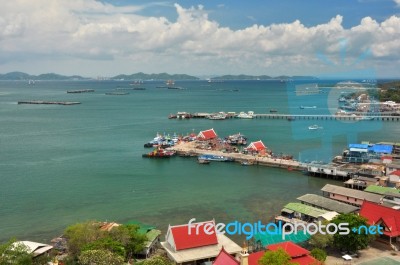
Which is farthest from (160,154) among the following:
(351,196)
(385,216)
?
(385,216)

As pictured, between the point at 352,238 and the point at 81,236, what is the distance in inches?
537

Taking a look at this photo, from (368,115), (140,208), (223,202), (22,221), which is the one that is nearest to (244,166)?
(223,202)

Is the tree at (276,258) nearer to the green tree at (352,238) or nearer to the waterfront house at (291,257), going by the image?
the waterfront house at (291,257)

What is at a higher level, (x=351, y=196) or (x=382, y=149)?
(x=382, y=149)

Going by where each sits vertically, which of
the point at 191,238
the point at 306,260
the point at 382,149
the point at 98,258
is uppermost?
the point at 382,149

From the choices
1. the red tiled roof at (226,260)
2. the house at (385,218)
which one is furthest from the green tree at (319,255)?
the house at (385,218)

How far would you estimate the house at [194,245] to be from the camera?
1930cm

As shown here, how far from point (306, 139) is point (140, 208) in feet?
114

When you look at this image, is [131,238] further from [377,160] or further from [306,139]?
[306,139]

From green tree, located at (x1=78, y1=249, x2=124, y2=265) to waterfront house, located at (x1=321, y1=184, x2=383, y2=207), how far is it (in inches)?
723

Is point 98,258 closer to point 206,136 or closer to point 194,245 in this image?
point 194,245

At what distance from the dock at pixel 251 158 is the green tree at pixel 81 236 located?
25094mm

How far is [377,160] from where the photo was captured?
128 ft

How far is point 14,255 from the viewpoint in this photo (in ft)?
55.8
